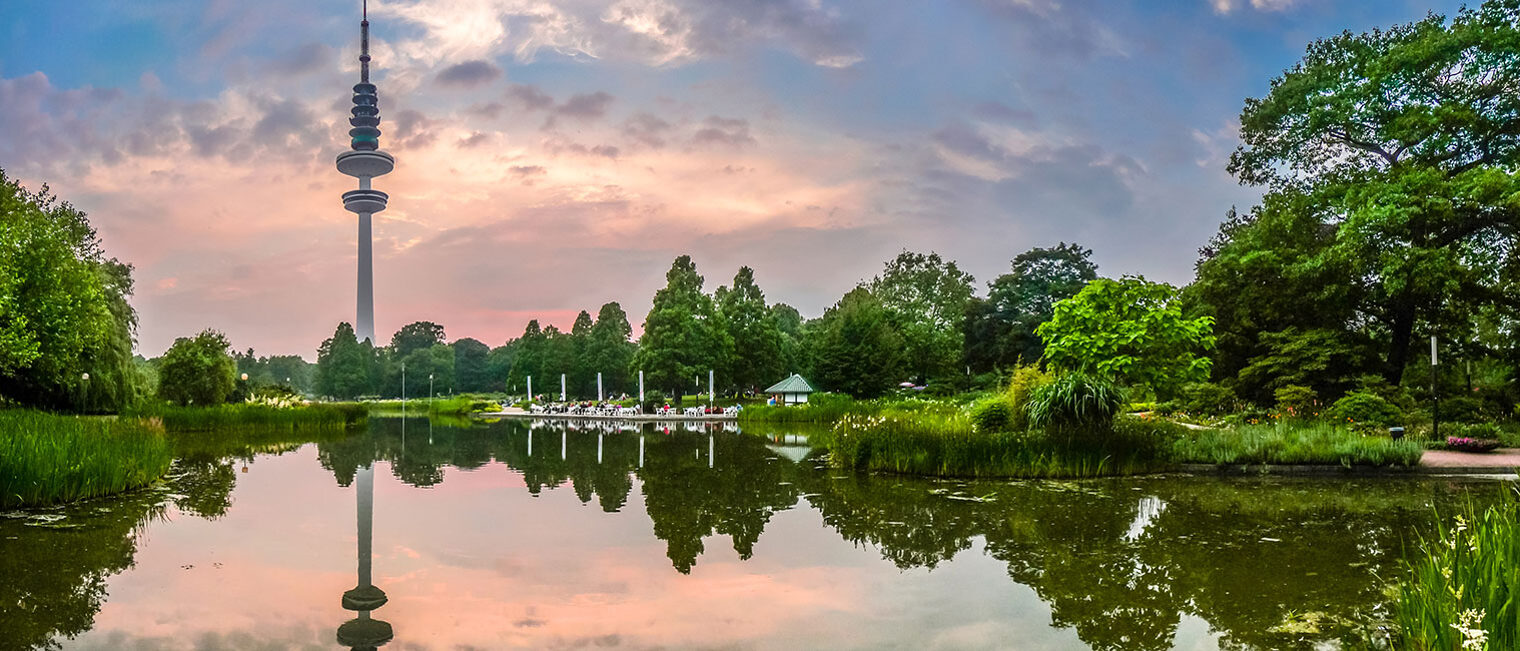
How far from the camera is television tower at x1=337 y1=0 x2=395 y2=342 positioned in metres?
97.0

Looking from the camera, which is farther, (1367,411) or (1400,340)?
(1400,340)

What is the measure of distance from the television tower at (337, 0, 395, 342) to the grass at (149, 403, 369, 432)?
247 feet

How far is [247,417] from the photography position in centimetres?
2609

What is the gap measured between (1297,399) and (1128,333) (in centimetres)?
612

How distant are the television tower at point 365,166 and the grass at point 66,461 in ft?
Result: 305

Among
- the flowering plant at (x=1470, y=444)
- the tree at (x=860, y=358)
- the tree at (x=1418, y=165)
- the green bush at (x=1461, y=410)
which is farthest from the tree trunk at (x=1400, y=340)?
the tree at (x=860, y=358)

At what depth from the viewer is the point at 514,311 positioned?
4272 cm

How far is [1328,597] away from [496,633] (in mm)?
5133

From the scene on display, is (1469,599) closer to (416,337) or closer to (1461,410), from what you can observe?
(1461,410)

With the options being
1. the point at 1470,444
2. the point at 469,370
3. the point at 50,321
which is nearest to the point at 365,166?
the point at 469,370

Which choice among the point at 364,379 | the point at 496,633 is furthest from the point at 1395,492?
the point at 364,379

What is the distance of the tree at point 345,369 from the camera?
245 feet

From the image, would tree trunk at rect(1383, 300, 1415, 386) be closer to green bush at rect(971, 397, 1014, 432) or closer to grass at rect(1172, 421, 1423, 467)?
grass at rect(1172, 421, 1423, 467)

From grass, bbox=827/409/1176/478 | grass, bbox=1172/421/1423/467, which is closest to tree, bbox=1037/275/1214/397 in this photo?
grass, bbox=1172/421/1423/467
